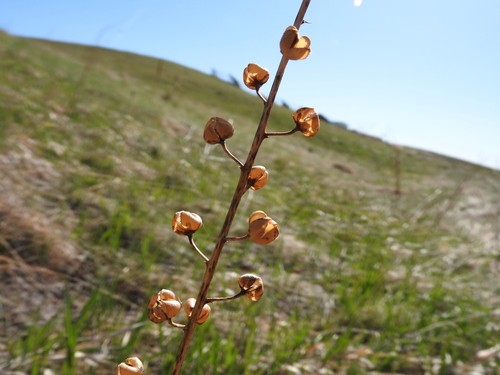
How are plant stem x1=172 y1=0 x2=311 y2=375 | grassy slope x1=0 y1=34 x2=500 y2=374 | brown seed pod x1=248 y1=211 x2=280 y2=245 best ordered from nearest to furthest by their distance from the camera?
plant stem x1=172 y1=0 x2=311 y2=375 → brown seed pod x1=248 y1=211 x2=280 y2=245 → grassy slope x1=0 y1=34 x2=500 y2=374

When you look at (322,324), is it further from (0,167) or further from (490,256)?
(490,256)

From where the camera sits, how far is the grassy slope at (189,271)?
2.24 metres

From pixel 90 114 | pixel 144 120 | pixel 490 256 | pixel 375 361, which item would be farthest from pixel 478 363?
pixel 144 120

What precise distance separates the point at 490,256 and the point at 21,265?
196 inches

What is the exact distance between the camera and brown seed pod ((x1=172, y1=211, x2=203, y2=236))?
0.65 meters

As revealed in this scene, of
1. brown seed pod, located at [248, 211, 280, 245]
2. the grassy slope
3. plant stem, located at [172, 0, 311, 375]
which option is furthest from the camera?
the grassy slope

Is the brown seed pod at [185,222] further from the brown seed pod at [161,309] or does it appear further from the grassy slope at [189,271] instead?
the grassy slope at [189,271]

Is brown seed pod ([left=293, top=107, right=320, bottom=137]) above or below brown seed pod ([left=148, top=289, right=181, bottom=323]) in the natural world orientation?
above

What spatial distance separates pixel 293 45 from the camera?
56cm

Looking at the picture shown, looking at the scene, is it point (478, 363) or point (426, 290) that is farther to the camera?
point (426, 290)

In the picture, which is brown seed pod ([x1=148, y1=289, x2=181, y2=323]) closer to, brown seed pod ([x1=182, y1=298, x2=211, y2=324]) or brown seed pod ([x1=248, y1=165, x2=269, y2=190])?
brown seed pod ([x1=182, y1=298, x2=211, y2=324])

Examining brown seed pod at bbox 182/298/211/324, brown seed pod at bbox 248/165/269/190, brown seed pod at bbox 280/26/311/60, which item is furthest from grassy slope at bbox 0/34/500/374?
brown seed pod at bbox 280/26/311/60

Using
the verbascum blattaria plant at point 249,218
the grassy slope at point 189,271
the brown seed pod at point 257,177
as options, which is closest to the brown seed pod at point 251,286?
the verbascum blattaria plant at point 249,218

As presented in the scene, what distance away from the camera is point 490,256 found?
5473 mm
